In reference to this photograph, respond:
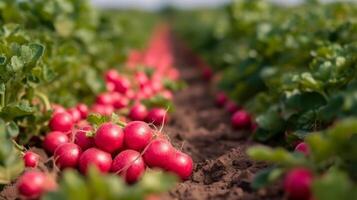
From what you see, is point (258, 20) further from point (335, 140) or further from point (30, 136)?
point (335, 140)

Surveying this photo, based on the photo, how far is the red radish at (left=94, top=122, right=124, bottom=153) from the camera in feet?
12.6

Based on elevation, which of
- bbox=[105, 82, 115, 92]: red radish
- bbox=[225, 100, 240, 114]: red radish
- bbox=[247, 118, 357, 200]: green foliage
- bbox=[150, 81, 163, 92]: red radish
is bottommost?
bbox=[225, 100, 240, 114]: red radish

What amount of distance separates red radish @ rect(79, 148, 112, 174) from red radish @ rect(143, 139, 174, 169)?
27 cm

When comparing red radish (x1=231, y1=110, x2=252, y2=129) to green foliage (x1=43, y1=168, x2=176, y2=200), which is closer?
green foliage (x1=43, y1=168, x2=176, y2=200)

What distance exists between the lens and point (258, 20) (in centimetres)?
987

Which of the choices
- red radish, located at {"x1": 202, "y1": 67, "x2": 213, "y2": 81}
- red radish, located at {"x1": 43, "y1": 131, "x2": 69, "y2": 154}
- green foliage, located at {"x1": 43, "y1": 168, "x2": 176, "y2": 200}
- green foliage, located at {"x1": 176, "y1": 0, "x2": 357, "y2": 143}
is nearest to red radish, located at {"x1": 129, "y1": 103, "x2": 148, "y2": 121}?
green foliage, located at {"x1": 176, "y1": 0, "x2": 357, "y2": 143}

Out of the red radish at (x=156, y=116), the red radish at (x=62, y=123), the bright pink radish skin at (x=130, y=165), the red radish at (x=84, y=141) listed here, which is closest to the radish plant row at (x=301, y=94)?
the bright pink radish skin at (x=130, y=165)

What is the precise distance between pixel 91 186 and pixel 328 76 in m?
2.86

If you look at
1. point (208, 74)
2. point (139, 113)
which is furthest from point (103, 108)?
point (208, 74)

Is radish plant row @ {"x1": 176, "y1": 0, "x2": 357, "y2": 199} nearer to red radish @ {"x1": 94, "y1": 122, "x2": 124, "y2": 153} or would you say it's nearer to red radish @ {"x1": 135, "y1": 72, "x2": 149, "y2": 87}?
red radish @ {"x1": 94, "y1": 122, "x2": 124, "y2": 153}

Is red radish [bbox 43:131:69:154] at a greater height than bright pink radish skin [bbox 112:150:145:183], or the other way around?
bright pink radish skin [bbox 112:150:145:183]

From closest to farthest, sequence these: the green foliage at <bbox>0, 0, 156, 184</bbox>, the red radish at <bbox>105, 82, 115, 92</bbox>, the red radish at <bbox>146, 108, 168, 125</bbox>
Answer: the green foliage at <bbox>0, 0, 156, 184</bbox> < the red radish at <bbox>146, 108, 168, 125</bbox> < the red radish at <bbox>105, 82, 115, 92</bbox>

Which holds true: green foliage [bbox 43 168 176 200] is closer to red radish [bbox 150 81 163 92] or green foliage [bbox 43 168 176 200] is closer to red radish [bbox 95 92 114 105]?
red radish [bbox 95 92 114 105]

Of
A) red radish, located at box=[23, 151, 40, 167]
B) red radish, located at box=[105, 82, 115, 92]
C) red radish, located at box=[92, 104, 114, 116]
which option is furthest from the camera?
red radish, located at box=[105, 82, 115, 92]
